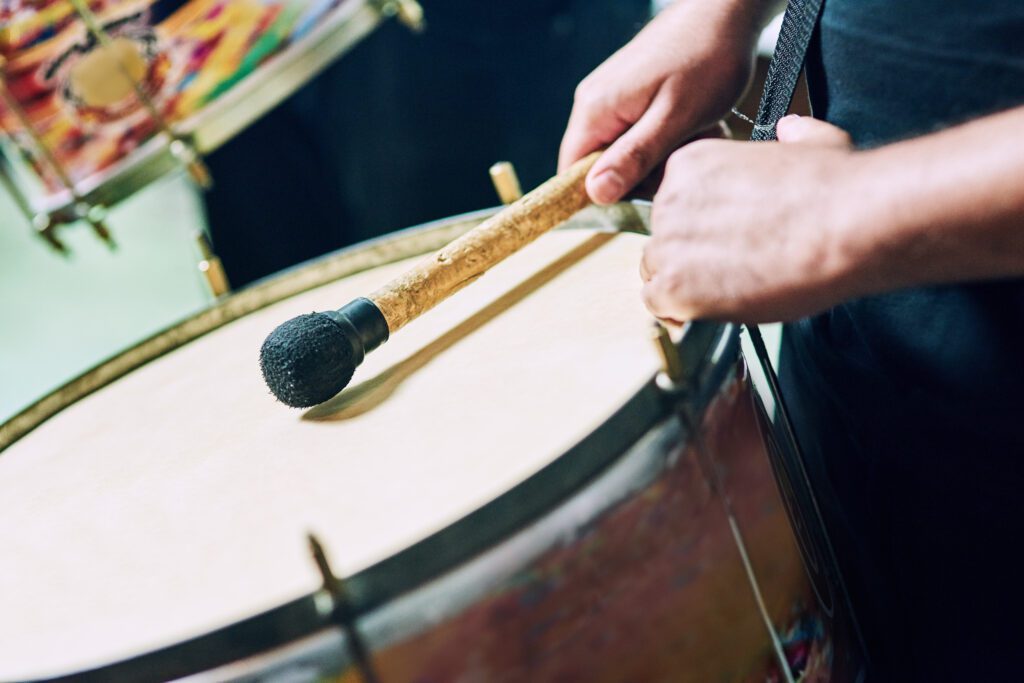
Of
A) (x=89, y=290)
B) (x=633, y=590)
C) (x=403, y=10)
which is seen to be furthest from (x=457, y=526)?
(x=89, y=290)

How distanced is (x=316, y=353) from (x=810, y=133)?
0.37 m

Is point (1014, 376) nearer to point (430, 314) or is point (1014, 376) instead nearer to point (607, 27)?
point (430, 314)

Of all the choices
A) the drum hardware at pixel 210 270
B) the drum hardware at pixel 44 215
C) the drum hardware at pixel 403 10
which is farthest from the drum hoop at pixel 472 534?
the drum hardware at pixel 44 215

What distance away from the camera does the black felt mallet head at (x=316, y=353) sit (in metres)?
0.64

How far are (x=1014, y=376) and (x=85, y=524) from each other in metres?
0.64

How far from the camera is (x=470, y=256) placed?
726 millimetres

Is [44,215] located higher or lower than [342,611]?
higher

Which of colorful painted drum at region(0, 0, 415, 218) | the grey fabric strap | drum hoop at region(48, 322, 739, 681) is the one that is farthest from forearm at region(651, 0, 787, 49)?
colorful painted drum at region(0, 0, 415, 218)

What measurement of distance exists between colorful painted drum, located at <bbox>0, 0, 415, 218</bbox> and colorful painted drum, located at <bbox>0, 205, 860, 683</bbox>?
2.24 feet

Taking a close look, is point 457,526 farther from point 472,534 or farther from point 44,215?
point 44,215

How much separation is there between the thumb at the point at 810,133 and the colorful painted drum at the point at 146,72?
0.83 metres

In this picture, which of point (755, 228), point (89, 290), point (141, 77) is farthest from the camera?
point (89, 290)

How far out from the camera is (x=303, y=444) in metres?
0.64

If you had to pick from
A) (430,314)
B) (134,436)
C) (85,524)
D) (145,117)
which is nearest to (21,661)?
(85,524)
